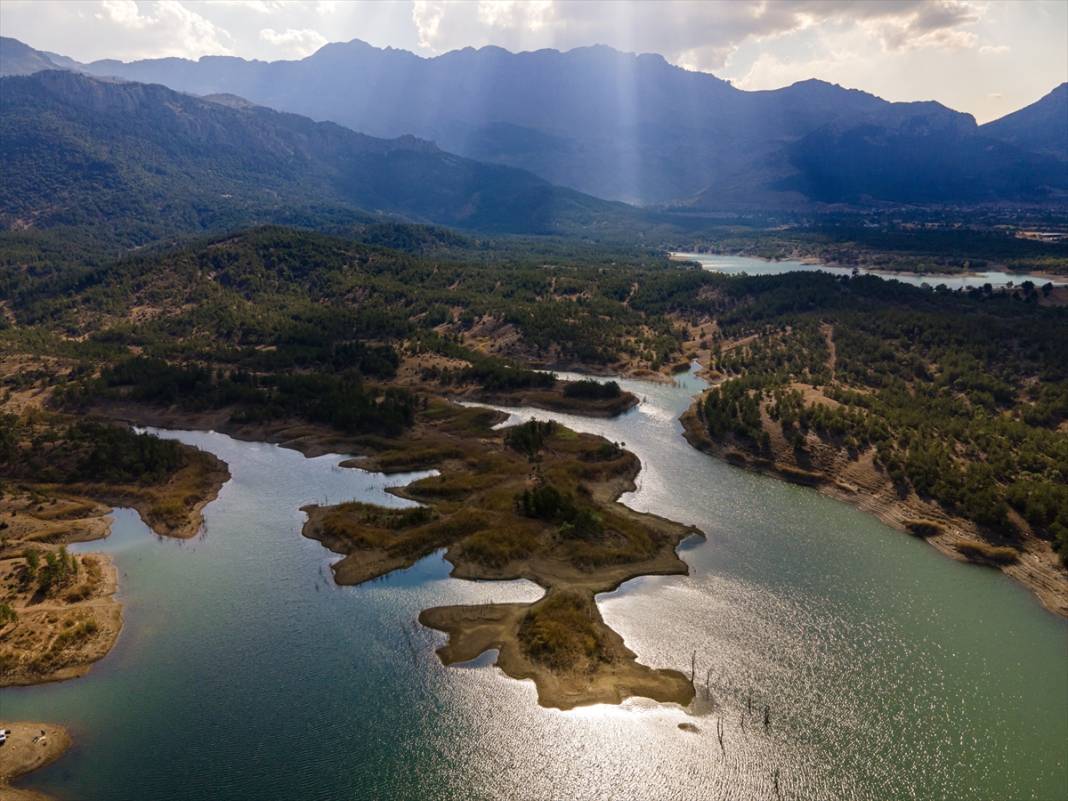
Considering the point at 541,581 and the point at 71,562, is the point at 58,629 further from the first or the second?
the point at 541,581

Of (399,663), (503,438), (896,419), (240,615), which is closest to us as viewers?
(399,663)

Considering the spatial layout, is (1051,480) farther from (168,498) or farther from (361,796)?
(168,498)

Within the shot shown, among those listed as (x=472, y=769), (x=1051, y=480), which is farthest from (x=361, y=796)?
(x=1051, y=480)

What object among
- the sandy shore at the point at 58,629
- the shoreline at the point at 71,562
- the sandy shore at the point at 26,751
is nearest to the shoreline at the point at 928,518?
the shoreline at the point at 71,562

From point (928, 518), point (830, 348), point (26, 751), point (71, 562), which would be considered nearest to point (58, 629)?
point (71, 562)

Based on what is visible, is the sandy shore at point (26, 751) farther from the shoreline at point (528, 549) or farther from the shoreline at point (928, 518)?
the shoreline at point (928, 518)

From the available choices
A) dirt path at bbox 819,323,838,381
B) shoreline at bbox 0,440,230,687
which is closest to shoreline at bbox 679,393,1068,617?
dirt path at bbox 819,323,838,381
